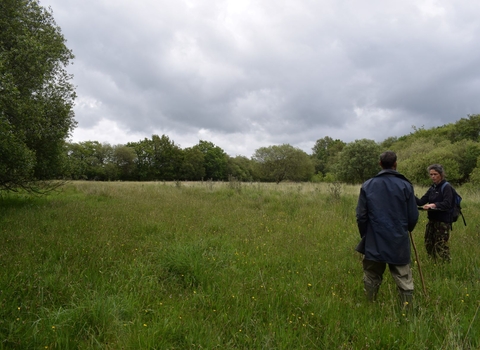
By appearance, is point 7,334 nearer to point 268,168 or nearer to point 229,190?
point 229,190

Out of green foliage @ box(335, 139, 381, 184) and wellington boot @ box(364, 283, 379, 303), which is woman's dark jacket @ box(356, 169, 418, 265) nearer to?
wellington boot @ box(364, 283, 379, 303)

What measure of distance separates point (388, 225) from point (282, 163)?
1887 inches

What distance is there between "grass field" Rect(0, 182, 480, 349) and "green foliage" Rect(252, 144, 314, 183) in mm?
44237

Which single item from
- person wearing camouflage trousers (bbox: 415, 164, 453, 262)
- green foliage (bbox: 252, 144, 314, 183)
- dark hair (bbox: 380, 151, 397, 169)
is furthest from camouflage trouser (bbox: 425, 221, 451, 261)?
green foliage (bbox: 252, 144, 314, 183)

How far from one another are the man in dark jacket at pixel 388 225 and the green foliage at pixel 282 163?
4673 centimetres

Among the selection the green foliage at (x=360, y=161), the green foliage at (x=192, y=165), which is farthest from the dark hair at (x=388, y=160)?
the green foliage at (x=192, y=165)

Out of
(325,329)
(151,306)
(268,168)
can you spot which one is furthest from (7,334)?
(268,168)

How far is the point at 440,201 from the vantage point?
4.40 meters

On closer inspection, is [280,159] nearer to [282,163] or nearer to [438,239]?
[282,163]

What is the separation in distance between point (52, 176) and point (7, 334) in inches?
372

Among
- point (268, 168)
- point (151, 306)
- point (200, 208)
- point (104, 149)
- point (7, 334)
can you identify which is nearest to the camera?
point (7, 334)

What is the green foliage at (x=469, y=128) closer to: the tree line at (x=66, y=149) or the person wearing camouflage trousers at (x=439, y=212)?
the tree line at (x=66, y=149)

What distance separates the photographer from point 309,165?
5231 cm

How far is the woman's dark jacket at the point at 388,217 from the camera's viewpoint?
308 cm
